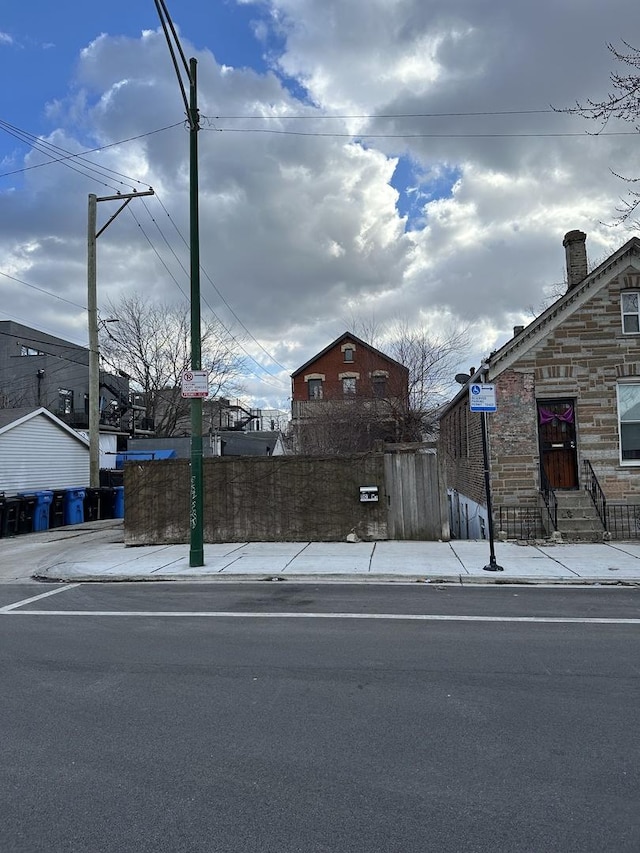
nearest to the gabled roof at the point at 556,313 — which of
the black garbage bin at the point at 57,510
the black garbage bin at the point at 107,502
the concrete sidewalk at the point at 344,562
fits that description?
the concrete sidewalk at the point at 344,562

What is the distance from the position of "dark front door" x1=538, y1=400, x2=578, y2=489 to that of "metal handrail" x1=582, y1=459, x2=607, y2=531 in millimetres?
314

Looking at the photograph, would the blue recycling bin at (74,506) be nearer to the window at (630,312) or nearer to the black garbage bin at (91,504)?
the black garbage bin at (91,504)

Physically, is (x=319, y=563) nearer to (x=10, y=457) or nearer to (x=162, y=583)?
(x=162, y=583)

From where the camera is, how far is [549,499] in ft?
46.7

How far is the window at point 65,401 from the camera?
47.3m

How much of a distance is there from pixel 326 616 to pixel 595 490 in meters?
9.31

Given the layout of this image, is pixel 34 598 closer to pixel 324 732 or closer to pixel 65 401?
pixel 324 732

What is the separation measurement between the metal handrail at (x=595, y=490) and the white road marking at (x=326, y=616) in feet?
24.2

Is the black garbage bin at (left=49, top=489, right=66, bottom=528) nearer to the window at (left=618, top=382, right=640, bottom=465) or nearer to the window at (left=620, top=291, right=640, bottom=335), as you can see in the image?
the window at (left=618, top=382, right=640, bottom=465)

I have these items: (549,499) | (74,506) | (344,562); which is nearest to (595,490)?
(549,499)

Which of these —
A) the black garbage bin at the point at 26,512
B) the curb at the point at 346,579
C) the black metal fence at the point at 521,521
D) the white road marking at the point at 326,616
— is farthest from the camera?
the black garbage bin at the point at 26,512

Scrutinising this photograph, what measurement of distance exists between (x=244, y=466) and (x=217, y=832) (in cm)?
1090

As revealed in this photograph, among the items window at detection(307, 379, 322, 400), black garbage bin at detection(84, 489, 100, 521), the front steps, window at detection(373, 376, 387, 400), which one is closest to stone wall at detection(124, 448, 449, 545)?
the front steps

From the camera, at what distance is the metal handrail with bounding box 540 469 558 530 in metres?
13.5
